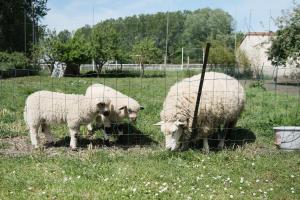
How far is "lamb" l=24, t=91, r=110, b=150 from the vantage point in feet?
29.9

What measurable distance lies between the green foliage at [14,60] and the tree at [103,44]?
7039 millimetres

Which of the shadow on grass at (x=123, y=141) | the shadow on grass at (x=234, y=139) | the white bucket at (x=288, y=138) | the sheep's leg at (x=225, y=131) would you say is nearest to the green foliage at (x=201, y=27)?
the shadow on grass at (x=234, y=139)

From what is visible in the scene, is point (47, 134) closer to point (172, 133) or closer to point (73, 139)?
point (73, 139)

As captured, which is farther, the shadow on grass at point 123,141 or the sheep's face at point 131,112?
the sheep's face at point 131,112

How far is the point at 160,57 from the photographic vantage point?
45125mm

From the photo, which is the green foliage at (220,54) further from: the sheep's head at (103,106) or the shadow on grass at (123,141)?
the sheep's head at (103,106)

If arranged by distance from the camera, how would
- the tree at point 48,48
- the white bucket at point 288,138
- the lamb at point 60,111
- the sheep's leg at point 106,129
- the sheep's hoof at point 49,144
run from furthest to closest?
the tree at point 48,48, the sheep's leg at point 106,129, the sheep's hoof at point 49,144, the lamb at point 60,111, the white bucket at point 288,138

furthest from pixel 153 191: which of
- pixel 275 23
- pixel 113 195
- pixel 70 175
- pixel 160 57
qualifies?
pixel 160 57

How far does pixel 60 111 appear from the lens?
30.1ft

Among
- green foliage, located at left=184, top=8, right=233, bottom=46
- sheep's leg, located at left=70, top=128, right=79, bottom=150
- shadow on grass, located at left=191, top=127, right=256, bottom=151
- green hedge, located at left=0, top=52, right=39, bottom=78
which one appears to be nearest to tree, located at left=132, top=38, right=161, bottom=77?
green foliage, located at left=184, top=8, right=233, bottom=46

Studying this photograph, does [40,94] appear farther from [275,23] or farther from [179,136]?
[275,23]

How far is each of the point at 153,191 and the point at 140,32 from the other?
132 feet

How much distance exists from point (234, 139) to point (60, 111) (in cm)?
386

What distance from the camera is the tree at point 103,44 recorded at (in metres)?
40.7
